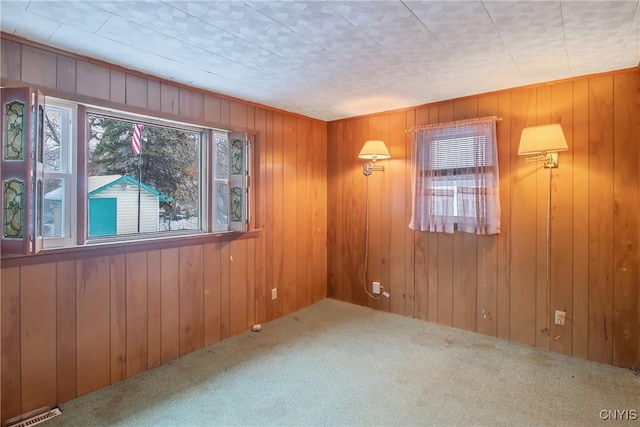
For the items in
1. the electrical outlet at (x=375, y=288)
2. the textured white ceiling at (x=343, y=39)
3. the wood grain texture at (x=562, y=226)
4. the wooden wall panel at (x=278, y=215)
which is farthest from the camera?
the electrical outlet at (x=375, y=288)

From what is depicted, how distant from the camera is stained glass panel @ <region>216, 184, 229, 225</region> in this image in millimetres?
3170

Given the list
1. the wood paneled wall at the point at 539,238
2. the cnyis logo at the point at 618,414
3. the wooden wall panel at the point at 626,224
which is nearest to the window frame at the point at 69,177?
the wood paneled wall at the point at 539,238

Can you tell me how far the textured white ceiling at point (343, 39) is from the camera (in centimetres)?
172

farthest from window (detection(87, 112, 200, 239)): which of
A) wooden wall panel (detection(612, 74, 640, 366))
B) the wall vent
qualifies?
wooden wall panel (detection(612, 74, 640, 366))

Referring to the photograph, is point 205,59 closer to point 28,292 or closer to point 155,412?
point 28,292

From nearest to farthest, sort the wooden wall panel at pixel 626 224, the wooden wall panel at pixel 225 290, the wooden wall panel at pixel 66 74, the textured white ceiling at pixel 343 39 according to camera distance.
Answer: the textured white ceiling at pixel 343 39
the wooden wall panel at pixel 66 74
the wooden wall panel at pixel 626 224
the wooden wall panel at pixel 225 290

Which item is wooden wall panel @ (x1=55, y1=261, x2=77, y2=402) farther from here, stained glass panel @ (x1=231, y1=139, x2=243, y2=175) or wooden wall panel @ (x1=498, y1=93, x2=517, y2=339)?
wooden wall panel @ (x1=498, y1=93, x2=517, y2=339)

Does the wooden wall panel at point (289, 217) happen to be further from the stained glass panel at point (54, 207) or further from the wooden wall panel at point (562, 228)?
the wooden wall panel at point (562, 228)

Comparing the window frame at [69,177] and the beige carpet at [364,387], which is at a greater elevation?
the window frame at [69,177]

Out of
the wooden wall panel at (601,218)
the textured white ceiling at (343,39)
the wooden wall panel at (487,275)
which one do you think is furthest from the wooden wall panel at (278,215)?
the wooden wall panel at (601,218)

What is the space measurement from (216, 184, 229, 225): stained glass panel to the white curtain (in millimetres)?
1932

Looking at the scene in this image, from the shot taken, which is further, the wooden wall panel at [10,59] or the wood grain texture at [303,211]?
the wood grain texture at [303,211]

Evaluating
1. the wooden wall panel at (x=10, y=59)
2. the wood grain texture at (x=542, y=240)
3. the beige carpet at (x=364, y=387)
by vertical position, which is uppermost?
the wooden wall panel at (x=10, y=59)

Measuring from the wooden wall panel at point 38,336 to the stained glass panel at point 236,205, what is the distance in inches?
56.3
